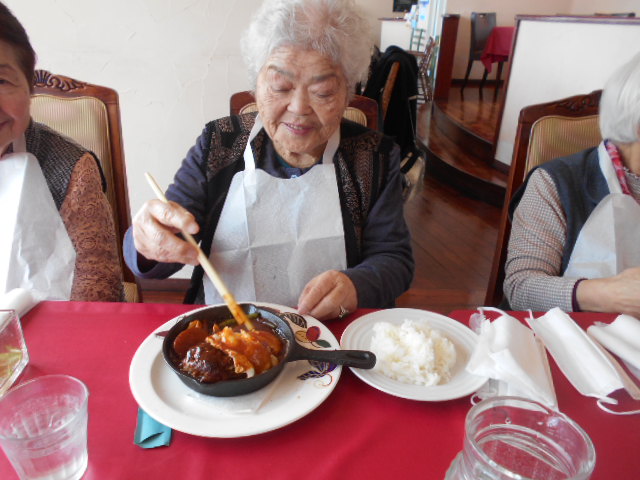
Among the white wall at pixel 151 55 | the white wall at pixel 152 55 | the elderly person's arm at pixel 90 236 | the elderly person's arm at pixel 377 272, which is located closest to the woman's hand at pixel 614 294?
the elderly person's arm at pixel 377 272

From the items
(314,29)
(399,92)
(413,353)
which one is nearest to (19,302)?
(413,353)

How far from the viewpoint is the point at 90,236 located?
1333mm

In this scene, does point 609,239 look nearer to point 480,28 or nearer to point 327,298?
point 327,298

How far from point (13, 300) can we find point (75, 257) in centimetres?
30

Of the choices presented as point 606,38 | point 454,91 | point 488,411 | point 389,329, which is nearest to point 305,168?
point 389,329

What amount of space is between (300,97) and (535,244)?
0.89 m

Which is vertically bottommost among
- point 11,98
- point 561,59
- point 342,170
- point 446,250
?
point 446,250

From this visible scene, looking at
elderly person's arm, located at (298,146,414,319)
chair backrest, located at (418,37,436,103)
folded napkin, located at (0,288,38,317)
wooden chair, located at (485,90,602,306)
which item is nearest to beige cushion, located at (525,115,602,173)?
wooden chair, located at (485,90,602,306)

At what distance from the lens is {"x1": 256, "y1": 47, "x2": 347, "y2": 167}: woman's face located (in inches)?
50.1

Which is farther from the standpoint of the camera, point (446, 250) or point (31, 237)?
point (446, 250)

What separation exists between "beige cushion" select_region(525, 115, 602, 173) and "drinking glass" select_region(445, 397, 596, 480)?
1.23m

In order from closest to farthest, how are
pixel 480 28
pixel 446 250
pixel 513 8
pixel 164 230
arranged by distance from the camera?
1. pixel 164 230
2. pixel 446 250
3. pixel 480 28
4. pixel 513 8

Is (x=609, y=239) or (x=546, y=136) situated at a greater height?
(x=546, y=136)

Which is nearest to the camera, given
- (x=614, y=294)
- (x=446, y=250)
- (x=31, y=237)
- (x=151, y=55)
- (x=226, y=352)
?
A: (x=226, y=352)
